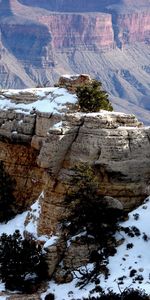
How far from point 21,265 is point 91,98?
55.6 ft

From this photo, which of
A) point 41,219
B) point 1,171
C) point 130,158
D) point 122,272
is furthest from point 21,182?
point 122,272

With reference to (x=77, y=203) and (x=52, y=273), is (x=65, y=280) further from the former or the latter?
(x=77, y=203)

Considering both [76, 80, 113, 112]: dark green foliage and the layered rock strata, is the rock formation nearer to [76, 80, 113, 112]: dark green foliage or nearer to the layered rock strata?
the layered rock strata

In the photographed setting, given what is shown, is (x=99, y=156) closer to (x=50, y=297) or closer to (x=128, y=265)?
(x=128, y=265)

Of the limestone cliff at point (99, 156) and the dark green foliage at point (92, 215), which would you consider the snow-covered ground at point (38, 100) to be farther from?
the dark green foliage at point (92, 215)

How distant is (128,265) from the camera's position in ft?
171

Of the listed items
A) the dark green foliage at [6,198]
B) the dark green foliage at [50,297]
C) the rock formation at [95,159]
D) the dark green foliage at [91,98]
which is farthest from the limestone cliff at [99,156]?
the dark green foliage at [6,198]

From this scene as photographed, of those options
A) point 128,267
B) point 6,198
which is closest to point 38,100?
point 6,198

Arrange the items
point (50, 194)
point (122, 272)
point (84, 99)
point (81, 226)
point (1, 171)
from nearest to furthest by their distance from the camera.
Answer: point (122, 272) < point (81, 226) < point (50, 194) < point (84, 99) < point (1, 171)

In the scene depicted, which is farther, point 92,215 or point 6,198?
point 6,198

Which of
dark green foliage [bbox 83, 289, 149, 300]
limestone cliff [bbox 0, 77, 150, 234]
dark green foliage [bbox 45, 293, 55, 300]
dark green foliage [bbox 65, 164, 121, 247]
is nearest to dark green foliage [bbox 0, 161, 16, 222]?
limestone cliff [bbox 0, 77, 150, 234]

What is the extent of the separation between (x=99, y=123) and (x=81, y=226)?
Answer: 8.55 m

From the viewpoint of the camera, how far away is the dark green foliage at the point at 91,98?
6331 cm

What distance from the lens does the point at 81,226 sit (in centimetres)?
5550
